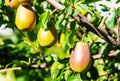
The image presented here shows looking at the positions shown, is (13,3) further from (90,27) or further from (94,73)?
(94,73)

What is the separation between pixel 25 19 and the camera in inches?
59.1

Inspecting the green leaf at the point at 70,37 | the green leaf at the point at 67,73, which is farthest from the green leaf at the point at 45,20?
the green leaf at the point at 67,73

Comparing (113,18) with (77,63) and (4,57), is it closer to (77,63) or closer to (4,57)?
(77,63)

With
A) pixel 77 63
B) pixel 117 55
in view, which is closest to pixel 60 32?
pixel 117 55

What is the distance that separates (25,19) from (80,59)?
26 cm

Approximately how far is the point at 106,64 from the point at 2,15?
1.98ft

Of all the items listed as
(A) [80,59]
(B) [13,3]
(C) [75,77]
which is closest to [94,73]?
(C) [75,77]

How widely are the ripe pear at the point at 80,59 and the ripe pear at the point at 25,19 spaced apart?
0.19 meters

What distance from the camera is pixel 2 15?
186 centimetres

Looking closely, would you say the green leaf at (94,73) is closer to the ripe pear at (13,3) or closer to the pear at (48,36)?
the pear at (48,36)

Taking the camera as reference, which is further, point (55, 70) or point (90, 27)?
point (55, 70)

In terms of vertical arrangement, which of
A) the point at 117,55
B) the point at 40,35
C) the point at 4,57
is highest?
the point at 40,35

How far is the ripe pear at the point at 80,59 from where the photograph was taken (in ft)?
4.71

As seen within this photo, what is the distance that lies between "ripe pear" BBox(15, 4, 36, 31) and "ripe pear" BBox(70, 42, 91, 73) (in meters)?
0.19
